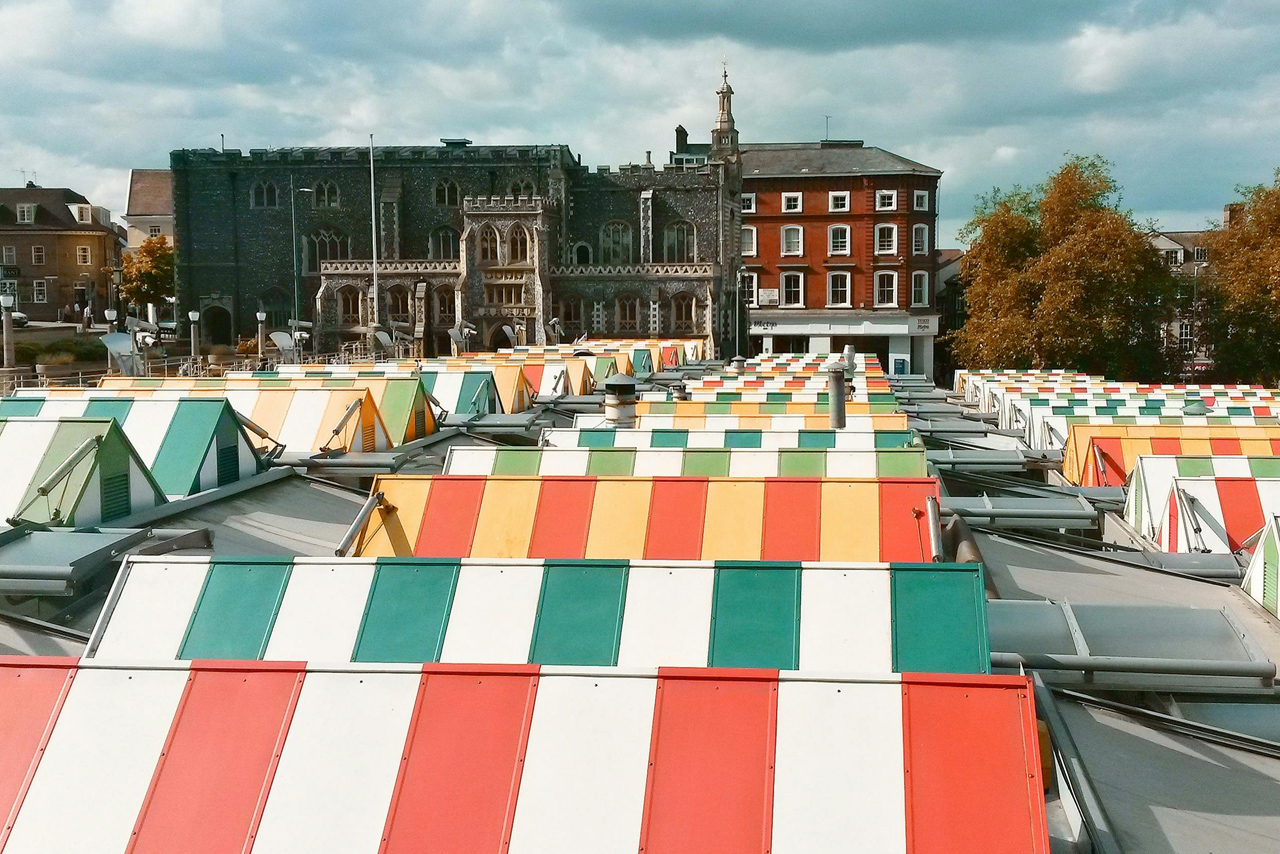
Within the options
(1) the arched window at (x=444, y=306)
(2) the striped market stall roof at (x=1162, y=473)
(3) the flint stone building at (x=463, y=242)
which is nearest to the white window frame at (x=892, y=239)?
(3) the flint stone building at (x=463, y=242)

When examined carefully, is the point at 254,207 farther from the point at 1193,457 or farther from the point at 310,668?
the point at 310,668

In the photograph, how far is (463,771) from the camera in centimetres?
457

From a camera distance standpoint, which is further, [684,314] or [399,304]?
[399,304]

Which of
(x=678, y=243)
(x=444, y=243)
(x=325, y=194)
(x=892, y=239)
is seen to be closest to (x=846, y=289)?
(x=892, y=239)

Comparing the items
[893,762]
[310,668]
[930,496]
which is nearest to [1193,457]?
[930,496]

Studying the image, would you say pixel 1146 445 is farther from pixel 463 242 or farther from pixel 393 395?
pixel 463 242

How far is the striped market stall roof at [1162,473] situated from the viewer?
13242 millimetres

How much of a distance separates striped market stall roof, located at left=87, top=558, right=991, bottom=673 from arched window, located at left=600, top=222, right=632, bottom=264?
70.8 meters

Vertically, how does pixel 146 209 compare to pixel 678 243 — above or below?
above

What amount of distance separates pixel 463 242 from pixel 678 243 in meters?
13.4

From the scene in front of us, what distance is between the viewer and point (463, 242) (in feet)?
235

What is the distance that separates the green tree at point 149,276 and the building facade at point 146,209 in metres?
17.5

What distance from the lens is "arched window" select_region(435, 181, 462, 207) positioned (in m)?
77.1

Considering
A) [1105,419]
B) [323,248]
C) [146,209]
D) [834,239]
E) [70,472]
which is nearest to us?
[70,472]
